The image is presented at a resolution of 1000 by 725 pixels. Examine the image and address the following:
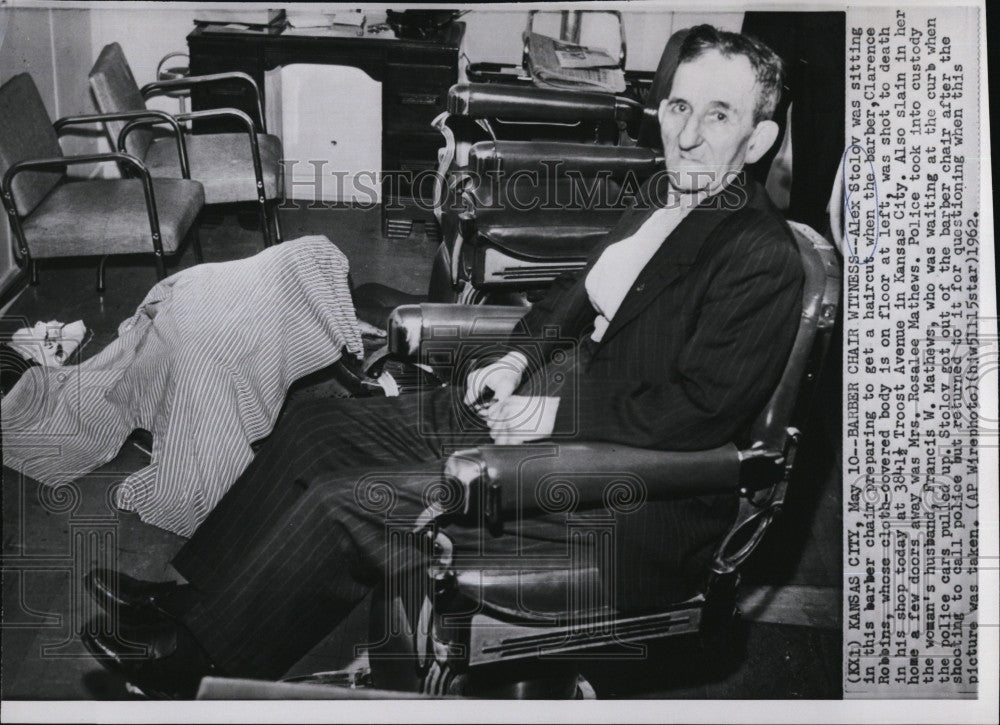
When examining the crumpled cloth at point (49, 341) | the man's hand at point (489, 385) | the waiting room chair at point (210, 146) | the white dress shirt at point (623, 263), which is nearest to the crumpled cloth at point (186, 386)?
the crumpled cloth at point (49, 341)

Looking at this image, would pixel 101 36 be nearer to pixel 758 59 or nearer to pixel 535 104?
pixel 535 104

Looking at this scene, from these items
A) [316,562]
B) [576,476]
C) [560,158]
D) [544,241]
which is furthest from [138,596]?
[560,158]

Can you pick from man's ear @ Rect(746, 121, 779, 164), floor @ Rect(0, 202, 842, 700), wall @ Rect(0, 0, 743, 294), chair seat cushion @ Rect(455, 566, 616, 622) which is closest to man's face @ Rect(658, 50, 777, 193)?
man's ear @ Rect(746, 121, 779, 164)

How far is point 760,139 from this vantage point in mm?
1942

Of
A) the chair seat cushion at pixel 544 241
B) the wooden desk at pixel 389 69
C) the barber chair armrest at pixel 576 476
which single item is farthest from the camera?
the wooden desk at pixel 389 69

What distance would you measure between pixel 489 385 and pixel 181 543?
2.76 ft

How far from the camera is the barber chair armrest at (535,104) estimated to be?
8.85ft

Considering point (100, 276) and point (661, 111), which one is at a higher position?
point (661, 111)

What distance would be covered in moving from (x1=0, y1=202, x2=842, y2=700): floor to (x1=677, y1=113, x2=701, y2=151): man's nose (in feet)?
2.44

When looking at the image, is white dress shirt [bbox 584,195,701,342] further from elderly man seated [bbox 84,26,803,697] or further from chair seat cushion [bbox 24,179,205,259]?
chair seat cushion [bbox 24,179,205,259]

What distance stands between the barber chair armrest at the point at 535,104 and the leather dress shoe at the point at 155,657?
5.14ft

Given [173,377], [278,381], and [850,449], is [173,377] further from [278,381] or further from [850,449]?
[850,449]

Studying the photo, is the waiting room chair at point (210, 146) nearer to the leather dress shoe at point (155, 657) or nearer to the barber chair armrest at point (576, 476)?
the leather dress shoe at point (155, 657)

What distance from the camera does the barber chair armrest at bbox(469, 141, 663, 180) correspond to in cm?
264
